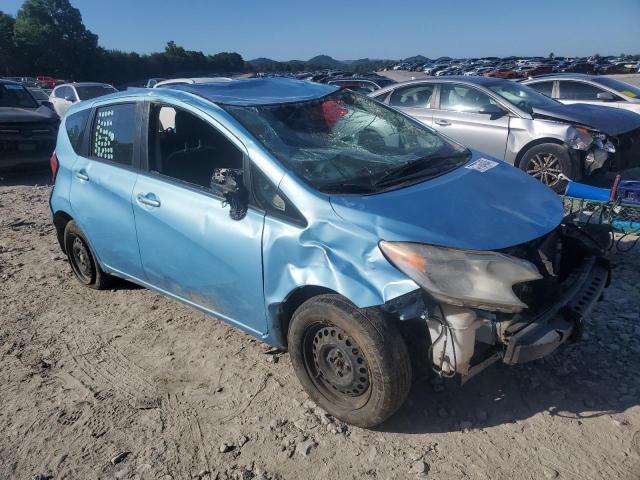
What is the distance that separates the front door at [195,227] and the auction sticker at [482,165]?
146 centimetres

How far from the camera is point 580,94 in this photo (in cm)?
943

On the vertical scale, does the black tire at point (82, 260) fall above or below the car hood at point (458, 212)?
below

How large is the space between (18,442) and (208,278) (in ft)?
4.43

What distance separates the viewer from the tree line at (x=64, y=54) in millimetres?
58188

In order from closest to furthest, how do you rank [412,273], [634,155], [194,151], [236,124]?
[412,273] < [236,124] < [194,151] < [634,155]

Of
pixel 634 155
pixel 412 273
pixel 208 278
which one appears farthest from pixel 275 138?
pixel 634 155

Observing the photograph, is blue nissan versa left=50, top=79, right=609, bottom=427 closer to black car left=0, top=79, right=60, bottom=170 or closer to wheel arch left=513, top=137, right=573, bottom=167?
→ wheel arch left=513, top=137, right=573, bottom=167

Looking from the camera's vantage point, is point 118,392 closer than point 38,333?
Yes

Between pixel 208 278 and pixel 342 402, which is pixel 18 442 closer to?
pixel 208 278

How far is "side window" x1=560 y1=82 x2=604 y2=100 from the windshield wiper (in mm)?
7214

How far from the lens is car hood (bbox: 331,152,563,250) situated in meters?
2.58

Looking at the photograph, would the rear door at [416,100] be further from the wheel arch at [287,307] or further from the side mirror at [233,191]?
the wheel arch at [287,307]

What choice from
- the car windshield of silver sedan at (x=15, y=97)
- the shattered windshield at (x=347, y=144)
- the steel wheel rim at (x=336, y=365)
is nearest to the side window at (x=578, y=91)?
the shattered windshield at (x=347, y=144)

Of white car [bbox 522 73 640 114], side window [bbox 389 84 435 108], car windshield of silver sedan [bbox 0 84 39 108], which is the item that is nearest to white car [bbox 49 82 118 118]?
car windshield of silver sedan [bbox 0 84 39 108]
